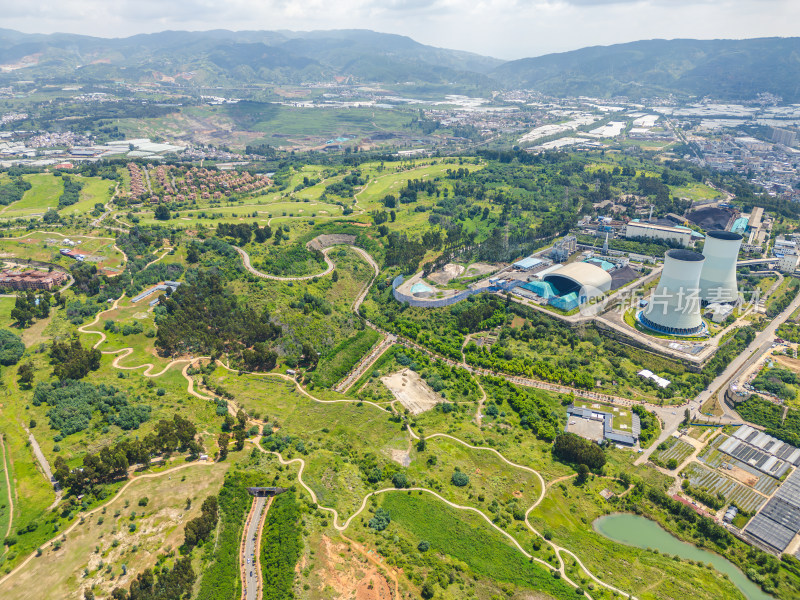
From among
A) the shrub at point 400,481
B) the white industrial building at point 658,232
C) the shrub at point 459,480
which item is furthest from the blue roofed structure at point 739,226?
the shrub at point 400,481

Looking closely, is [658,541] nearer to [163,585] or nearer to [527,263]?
[163,585]

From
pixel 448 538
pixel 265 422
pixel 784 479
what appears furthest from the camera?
pixel 265 422

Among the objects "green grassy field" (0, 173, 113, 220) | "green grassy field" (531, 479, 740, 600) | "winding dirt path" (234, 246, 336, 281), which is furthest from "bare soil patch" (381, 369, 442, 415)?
"green grassy field" (0, 173, 113, 220)

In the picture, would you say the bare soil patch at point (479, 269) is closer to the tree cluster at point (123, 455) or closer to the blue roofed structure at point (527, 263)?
the blue roofed structure at point (527, 263)

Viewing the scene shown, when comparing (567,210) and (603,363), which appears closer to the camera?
→ (603,363)

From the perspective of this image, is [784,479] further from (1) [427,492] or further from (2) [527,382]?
(1) [427,492]

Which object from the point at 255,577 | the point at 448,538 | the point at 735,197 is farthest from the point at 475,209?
the point at 255,577
